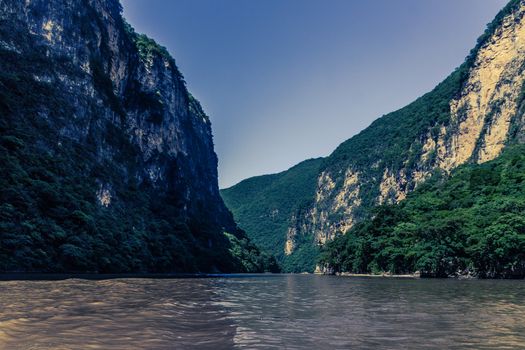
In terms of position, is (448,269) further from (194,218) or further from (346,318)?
(194,218)

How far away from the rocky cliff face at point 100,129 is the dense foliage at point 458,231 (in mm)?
52468

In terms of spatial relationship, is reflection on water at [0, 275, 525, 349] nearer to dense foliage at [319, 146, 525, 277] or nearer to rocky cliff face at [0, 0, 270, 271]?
rocky cliff face at [0, 0, 270, 271]

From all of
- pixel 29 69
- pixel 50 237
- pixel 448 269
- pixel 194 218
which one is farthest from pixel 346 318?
pixel 194 218

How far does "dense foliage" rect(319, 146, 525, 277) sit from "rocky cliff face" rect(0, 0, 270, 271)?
5247 cm

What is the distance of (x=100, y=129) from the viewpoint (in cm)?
11781

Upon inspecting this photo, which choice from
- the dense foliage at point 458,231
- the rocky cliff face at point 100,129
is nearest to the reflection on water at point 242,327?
the rocky cliff face at point 100,129

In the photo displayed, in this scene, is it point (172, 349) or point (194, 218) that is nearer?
point (172, 349)

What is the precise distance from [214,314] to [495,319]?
11.1 meters

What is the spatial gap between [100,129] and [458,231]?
86788 mm

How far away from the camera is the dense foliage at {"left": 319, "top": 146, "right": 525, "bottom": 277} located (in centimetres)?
7238

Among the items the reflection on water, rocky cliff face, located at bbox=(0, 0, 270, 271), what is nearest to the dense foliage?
rocky cliff face, located at bbox=(0, 0, 270, 271)

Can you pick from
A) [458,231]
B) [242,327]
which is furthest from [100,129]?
[242,327]

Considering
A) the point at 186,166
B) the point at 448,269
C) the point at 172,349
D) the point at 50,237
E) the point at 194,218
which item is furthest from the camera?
the point at 186,166

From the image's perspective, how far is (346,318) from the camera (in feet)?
62.6
